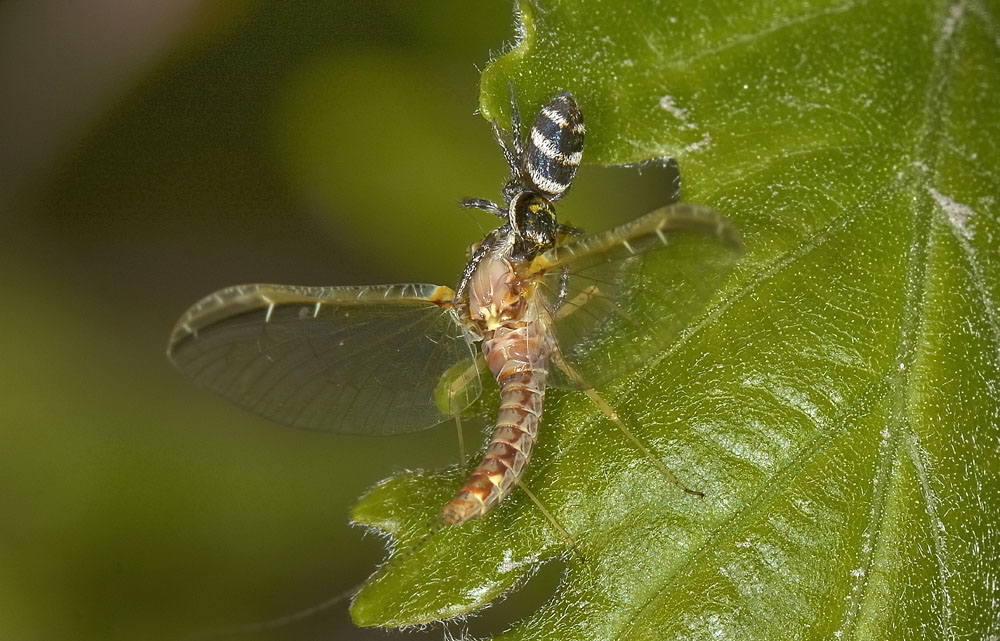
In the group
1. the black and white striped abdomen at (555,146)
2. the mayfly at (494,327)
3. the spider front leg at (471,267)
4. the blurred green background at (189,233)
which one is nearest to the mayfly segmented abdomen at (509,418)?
the mayfly at (494,327)

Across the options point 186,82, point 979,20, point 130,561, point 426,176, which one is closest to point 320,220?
point 426,176

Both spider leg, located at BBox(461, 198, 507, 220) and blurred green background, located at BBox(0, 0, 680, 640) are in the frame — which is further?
blurred green background, located at BBox(0, 0, 680, 640)

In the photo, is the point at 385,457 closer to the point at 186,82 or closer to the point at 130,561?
the point at 130,561

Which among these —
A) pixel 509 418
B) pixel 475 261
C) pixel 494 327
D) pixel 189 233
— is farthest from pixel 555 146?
pixel 189 233

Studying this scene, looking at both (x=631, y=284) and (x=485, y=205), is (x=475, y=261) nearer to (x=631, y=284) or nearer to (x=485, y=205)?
(x=485, y=205)

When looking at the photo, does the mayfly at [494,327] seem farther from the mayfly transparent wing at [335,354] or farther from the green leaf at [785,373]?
the green leaf at [785,373]

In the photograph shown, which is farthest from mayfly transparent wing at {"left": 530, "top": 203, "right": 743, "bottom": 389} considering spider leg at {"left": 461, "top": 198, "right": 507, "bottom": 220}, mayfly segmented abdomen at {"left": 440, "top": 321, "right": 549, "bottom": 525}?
spider leg at {"left": 461, "top": 198, "right": 507, "bottom": 220}

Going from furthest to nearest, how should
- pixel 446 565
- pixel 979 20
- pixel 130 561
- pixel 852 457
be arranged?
pixel 130 561, pixel 979 20, pixel 446 565, pixel 852 457

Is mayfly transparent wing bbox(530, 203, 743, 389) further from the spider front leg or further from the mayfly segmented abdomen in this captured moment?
the spider front leg
